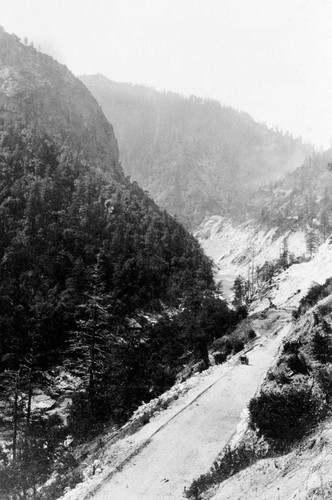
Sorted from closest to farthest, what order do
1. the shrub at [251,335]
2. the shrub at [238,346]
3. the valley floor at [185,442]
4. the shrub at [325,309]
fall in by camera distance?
1. the valley floor at [185,442]
2. the shrub at [325,309]
3. the shrub at [238,346]
4. the shrub at [251,335]

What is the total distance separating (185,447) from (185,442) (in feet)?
1.54

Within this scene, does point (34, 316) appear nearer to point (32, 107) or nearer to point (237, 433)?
point (237, 433)

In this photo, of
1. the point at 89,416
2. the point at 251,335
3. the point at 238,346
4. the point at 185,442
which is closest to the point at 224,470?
the point at 185,442

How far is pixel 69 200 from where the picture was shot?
76.9m

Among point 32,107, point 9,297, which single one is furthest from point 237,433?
point 32,107

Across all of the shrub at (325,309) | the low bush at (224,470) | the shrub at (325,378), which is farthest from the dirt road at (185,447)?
the shrub at (325,309)

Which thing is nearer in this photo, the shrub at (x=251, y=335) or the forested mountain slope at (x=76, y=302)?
the forested mountain slope at (x=76, y=302)

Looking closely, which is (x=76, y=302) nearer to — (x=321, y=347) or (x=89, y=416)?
(x=89, y=416)

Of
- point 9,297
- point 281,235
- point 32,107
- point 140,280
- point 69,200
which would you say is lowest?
point 281,235

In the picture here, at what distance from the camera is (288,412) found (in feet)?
43.2

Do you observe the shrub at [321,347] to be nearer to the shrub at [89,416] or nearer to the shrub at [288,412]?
the shrub at [288,412]

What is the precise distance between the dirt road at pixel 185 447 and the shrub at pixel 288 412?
11.3 ft

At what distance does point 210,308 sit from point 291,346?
26.1m

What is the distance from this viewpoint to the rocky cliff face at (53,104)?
388 feet
